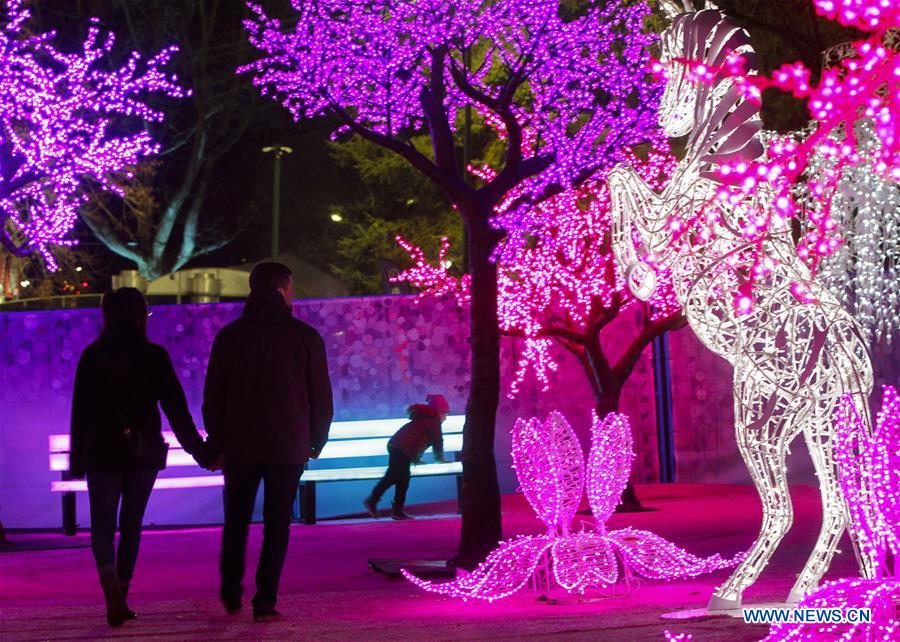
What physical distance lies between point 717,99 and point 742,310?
134 cm

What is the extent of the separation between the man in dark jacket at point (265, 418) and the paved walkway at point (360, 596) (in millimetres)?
400

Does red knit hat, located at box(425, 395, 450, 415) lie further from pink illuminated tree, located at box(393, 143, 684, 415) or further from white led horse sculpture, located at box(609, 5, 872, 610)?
white led horse sculpture, located at box(609, 5, 872, 610)

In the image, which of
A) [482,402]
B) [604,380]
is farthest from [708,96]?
[604,380]

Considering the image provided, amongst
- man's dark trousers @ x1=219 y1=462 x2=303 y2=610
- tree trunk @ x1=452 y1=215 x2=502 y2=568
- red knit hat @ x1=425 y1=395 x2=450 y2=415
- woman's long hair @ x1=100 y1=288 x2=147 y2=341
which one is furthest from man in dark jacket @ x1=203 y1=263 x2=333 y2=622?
red knit hat @ x1=425 y1=395 x2=450 y2=415

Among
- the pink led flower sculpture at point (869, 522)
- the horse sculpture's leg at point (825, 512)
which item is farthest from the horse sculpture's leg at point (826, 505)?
the pink led flower sculpture at point (869, 522)

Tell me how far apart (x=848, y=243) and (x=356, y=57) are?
572 cm

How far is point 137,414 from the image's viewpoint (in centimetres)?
746

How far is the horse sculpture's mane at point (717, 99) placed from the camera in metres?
6.81

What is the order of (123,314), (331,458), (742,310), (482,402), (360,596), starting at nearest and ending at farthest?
(742,310) → (123,314) → (360,596) → (482,402) → (331,458)

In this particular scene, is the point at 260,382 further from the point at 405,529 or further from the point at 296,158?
the point at 296,158

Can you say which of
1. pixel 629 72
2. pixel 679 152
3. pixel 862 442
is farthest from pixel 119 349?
pixel 679 152

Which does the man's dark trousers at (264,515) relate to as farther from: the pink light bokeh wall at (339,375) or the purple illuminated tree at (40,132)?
the pink light bokeh wall at (339,375)

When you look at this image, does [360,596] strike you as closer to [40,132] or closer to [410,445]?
[410,445]

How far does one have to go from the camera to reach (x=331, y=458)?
56.8 feet
